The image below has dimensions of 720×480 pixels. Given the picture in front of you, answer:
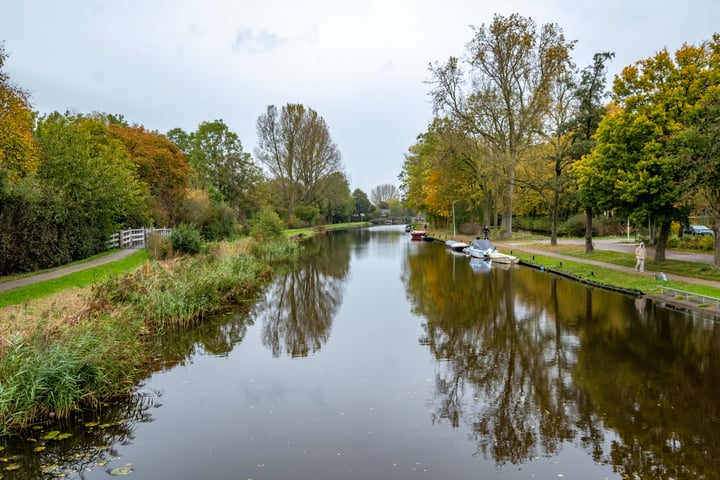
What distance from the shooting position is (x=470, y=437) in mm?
6770

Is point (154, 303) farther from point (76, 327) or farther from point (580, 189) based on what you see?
point (580, 189)

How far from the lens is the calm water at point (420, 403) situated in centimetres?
609

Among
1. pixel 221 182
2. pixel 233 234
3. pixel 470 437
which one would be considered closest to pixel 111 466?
pixel 470 437

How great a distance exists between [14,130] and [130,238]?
11285 mm

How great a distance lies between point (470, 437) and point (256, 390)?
13.4 feet

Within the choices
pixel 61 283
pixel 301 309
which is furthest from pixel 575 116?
pixel 61 283

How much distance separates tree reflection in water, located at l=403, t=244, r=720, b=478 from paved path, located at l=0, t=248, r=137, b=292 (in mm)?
12363

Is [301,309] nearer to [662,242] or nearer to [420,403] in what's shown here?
[420,403]

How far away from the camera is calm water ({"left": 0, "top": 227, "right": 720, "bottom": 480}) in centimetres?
609

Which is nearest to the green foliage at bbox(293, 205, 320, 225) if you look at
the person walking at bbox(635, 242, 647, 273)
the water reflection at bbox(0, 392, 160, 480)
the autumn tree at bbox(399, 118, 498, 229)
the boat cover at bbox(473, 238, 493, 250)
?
the autumn tree at bbox(399, 118, 498, 229)

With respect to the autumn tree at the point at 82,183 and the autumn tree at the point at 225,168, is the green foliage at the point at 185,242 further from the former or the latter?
the autumn tree at the point at 225,168

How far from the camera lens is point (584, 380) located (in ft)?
28.6

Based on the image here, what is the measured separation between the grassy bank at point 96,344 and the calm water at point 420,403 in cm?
50

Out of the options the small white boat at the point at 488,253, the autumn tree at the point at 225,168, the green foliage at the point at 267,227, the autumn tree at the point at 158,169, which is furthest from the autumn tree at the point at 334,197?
the small white boat at the point at 488,253
